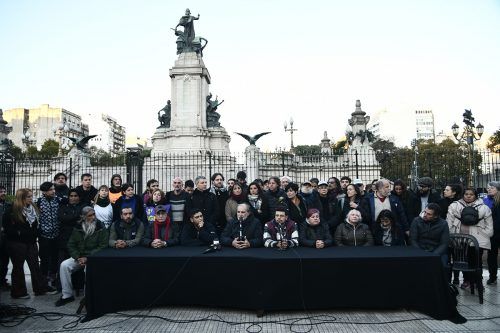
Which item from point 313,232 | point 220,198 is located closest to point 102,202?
point 220,198

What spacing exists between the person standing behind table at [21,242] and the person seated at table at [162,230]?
211cm

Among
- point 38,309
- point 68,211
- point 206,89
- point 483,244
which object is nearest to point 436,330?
point 483,244

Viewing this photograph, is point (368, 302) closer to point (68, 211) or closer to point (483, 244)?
point (483, 244)

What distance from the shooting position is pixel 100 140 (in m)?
93.8

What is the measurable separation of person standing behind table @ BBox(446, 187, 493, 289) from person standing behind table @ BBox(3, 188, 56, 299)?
716cm

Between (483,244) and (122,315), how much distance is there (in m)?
5.79

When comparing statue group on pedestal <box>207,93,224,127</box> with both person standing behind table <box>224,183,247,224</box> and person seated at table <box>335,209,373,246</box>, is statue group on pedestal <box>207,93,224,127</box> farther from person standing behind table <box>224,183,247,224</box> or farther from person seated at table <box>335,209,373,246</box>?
person seated at table <box>335,209,373,246</box>

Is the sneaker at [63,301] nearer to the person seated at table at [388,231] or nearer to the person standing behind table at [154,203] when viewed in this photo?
the person standing behind table at [154,203]

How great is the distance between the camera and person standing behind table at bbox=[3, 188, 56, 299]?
20.4ft

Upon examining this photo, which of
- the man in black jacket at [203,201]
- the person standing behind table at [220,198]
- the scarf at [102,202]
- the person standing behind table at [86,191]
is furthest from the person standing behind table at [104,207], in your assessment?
the person standing behind table at [220,198]

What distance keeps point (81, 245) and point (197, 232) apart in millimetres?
1874

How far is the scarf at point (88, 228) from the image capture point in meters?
6.07

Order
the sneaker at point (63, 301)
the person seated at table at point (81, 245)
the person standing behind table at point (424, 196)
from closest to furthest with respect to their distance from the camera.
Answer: the sneaker at point (63, 301) < the person seated at table at point (81, 245) < the person standing behind table at point (424, 196)

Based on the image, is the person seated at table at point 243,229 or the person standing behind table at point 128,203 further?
the person standing behind table at point 128,203
